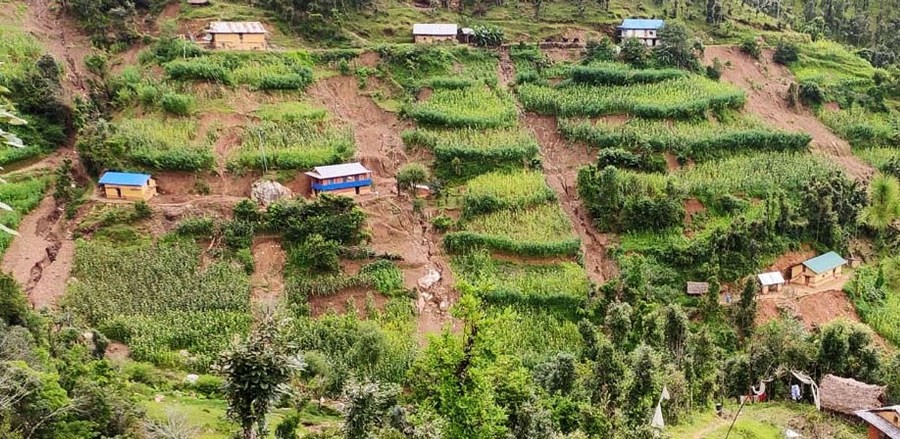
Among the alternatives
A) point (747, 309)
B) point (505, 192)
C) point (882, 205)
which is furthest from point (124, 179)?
point (882, 205)

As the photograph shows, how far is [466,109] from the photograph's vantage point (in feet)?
158

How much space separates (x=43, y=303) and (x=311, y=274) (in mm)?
11909

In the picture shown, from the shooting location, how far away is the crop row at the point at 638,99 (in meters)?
48.8

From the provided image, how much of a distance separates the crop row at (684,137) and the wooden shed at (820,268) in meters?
9.05

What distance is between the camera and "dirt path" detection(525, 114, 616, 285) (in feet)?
135

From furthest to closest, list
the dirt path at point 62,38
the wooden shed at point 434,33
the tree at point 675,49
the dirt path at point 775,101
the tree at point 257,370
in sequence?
the wooden shed at point 434,33
the tree at point 675,49
the dirt path at point 775,101
the dirt path at point 62,38
the tree at point 257,370

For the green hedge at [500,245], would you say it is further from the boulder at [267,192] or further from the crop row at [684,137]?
the crop row at [684,137]

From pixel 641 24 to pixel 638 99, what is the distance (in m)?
10.5

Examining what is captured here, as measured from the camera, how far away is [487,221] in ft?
135

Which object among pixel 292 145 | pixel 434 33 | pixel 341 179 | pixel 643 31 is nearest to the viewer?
pixel 341 179

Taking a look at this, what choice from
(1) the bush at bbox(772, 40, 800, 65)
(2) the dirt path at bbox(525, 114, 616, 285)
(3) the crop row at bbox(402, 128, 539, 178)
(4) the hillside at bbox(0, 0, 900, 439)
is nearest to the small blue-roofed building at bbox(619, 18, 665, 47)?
(4) the hillside at bbox(0, 0, 900, 439)

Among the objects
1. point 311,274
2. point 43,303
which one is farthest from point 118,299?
point 311,274

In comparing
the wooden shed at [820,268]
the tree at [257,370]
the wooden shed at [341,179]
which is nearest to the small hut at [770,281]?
the wooden shed at [820,268]

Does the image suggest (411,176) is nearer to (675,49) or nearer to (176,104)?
(176,104)
